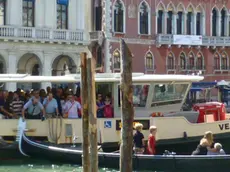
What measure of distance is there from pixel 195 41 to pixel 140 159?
Answer: 1907 cm

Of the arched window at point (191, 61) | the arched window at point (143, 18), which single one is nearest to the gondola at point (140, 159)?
the arched window at point (143, 18)

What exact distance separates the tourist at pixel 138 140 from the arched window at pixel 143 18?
17242 millimetres

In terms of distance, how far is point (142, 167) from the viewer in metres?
11.8

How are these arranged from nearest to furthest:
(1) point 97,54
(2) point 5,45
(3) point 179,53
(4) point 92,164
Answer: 1. (4) point 92,164
2. (2) point 5,45
3. (1) point 97,54
4. (3) point 179,53

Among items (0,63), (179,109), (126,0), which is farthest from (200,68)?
(179,109)

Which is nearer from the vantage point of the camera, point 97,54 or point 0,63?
point 0,63

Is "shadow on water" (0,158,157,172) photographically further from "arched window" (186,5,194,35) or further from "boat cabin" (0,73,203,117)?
"arched window" (186,5,194,35)

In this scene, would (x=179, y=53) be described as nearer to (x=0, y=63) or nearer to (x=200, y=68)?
(x=200, y=68)

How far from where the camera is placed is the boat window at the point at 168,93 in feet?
→ 44.6

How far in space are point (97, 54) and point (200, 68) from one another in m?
5.93

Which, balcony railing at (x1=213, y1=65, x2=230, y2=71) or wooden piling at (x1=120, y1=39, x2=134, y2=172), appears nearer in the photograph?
wooden piling at (x1=120, y1=39, x2=134, y2=172)

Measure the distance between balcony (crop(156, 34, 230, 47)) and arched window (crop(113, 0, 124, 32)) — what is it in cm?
207

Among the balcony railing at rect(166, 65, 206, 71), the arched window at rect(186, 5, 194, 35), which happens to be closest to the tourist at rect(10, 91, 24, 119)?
the balcony railing at rect(166, 65, 206, 71)

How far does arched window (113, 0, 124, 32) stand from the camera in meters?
28.0
